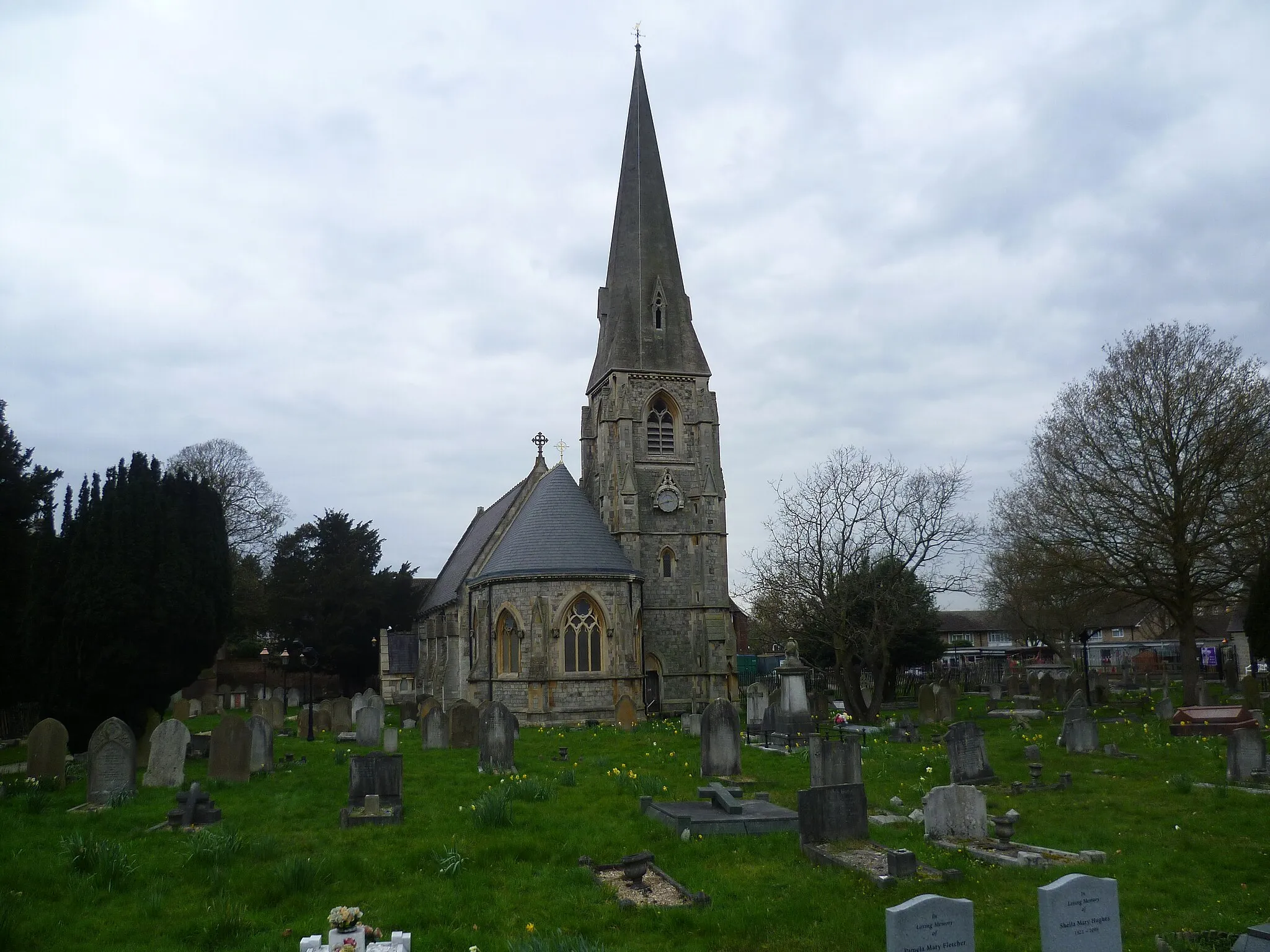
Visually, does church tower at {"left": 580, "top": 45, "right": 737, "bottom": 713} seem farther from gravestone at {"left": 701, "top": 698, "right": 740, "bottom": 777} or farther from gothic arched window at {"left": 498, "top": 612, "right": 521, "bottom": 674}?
gravestone at {"left": 701, "top": 698, "right": 740, "bottom": 777}

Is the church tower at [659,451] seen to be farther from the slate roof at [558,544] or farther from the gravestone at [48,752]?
the gravestone at [48,752]

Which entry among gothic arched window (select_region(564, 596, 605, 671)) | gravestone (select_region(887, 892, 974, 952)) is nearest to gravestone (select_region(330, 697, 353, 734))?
gothic arched window (select_region(564, 596, 605, 671))

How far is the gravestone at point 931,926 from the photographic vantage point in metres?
5.46

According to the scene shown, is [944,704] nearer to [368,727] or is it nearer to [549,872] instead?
[368,727]

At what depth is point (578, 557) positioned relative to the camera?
28.4m

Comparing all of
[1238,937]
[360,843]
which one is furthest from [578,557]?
[1238,937]

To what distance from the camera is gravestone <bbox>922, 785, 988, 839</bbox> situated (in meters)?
9.82

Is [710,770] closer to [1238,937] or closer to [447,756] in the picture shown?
[447,756]

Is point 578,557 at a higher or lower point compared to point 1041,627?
higher

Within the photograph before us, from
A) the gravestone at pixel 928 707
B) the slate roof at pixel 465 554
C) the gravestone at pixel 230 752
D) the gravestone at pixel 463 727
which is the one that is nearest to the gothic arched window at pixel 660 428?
the slate roof at pixel 465 554

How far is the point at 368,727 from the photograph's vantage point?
19875 millimetres

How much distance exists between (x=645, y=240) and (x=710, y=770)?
75.9ft

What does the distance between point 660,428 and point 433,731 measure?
→ 15.6 metres

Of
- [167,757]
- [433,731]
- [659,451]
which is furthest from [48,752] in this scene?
[659,451]
